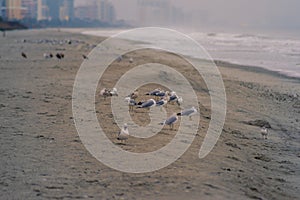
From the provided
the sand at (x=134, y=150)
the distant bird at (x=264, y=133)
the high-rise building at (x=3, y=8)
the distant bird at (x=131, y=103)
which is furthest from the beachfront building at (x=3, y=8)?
the distant bird at (x=264, y=133)

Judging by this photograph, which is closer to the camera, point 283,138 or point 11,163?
point 11,163

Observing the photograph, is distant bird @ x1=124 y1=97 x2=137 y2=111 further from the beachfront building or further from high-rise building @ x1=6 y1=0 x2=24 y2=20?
the beachfront building

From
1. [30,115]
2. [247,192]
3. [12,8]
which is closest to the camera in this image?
[247,192]

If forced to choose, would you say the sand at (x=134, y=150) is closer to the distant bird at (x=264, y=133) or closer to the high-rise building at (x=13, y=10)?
the distant bird at (x=264, y=133)

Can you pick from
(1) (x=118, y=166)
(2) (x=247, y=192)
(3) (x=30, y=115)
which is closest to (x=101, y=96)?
(3) (x=30, y=115)

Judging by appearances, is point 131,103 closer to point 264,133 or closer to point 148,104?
point 148,104

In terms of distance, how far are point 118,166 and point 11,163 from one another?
1.41 metres

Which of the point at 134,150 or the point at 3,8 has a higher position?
the point at 3,8

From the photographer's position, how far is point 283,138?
876cm

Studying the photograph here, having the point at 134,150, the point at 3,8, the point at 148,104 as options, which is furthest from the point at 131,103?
the point at 3,8

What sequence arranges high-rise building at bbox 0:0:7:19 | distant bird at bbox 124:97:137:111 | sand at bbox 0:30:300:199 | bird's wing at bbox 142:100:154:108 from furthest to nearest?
1. high-rise building at bbox 0:0:7:19
2. distant bird at bbox 124:97:137:111
3. bird's wing at bbox 142:100:154:108
4. sand at bbox 0:30:300:199

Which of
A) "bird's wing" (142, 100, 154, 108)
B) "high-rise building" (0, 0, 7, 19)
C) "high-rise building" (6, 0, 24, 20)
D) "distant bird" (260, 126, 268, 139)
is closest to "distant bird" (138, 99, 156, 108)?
"bird's wing" (142, 100, 154, 108)

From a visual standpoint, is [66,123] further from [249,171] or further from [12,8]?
[12,8]

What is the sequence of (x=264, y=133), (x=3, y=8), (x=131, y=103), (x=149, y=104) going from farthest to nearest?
(x=3, y=8), (x=131, y=103), (x=149, y=104), (x=264, y=133)
